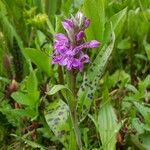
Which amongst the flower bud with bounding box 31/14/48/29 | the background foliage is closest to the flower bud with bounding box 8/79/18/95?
the background foliage

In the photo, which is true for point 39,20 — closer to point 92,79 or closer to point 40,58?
point 40,58

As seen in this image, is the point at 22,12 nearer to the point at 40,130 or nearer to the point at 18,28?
the point at 18,28

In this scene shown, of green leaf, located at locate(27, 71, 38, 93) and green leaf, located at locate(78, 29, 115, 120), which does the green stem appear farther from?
green leaf, located at locate(27, 71, 38, 93)

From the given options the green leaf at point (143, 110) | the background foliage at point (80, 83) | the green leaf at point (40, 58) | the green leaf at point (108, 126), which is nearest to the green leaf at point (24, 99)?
the background foliage at point (80, 83)

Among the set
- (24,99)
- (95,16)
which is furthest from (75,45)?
(24,99)

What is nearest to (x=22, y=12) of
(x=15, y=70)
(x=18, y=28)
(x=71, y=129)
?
(x=18, y=28)
